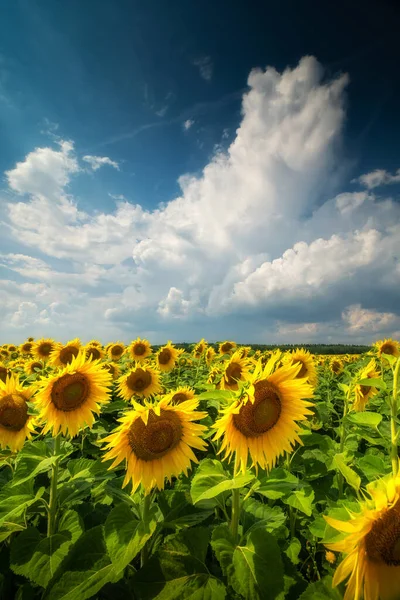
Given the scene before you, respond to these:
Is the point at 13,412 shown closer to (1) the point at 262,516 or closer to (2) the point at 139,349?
(1) the point at 262,516

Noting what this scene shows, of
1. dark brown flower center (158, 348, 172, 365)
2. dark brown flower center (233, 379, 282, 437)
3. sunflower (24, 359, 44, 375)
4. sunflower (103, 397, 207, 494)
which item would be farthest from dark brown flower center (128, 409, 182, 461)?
dark brown flower center (158, 348, 172, 365)

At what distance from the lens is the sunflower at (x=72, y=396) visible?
3.44 m

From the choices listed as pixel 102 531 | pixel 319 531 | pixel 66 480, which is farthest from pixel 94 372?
pixel 319 531

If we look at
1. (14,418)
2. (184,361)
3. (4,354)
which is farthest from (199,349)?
(14,418)

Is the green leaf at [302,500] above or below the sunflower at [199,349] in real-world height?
below

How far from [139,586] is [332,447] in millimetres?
2779

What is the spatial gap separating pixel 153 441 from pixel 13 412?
72.1 inches

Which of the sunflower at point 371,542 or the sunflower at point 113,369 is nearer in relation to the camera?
the sunflower at point 371,542

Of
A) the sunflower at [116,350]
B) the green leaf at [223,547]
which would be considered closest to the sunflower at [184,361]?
the sunflower at [116,350]

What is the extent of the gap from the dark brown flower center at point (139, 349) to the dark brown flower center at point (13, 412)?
7692mm

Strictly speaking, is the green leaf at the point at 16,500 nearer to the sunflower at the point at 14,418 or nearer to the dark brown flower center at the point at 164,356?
the sunflower at the point at 14,418

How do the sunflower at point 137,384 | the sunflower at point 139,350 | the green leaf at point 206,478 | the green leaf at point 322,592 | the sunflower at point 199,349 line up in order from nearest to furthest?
the green leaf at point 322,592 → the green leaf at point 206,478 → the sunflower at point 137,384 → the sunflower at point 139,350 → the sunflower at point 199,349

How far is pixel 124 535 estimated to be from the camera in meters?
2.37

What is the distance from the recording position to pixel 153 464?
2.79 metres
